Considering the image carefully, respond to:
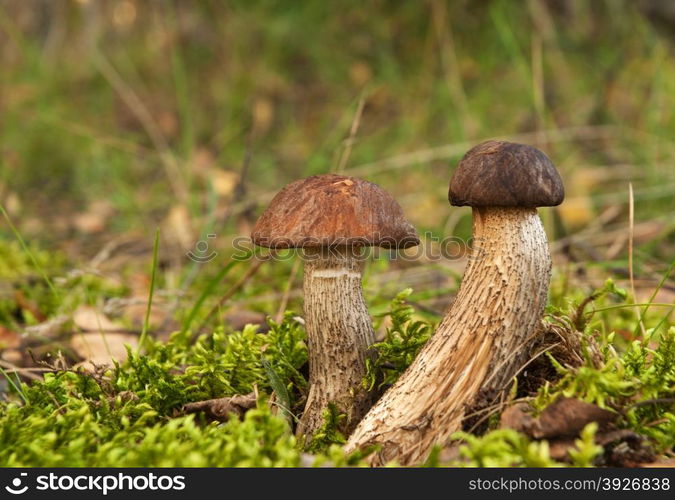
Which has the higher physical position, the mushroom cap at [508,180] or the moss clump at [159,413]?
the mushroom cap at [508,180]

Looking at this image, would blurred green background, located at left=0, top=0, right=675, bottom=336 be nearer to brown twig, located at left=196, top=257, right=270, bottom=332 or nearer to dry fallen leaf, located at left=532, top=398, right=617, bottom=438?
brown twig, located at left=196, top=257, right=270, bottom=332

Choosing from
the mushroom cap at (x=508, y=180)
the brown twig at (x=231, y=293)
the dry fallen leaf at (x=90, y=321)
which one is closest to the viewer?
the mushroom cap at (x=508, y=180)

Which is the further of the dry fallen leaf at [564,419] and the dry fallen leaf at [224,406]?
the dry fallen leaf at [224,406]

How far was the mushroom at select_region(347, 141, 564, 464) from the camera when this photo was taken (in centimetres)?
179

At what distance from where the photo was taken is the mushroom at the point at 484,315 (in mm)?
1792

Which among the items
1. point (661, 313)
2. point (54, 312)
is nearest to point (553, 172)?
point (661, 313)

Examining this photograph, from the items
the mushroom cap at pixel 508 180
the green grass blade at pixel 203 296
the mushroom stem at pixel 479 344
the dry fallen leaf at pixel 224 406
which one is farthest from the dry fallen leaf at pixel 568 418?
the green grass blade at pixel 203 296

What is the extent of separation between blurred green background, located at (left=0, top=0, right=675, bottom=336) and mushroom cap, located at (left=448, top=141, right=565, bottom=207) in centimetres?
150

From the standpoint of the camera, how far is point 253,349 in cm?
237

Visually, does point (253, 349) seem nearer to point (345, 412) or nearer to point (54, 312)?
point (345, 412)

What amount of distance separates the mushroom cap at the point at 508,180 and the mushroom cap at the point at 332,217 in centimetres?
25

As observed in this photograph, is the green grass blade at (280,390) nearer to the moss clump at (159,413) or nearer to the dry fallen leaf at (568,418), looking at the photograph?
the moss clump at (159,413)

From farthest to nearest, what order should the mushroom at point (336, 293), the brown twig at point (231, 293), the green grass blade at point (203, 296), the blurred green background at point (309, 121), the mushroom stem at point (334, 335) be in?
the blurred green background at point (309, 121)
the brown twig at point (231, 293)
the green grass blade at point (203, 296)
the mushroom stem at point (334, 335)
the mushroom at point (336, 293)

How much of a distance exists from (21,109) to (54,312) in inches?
155
